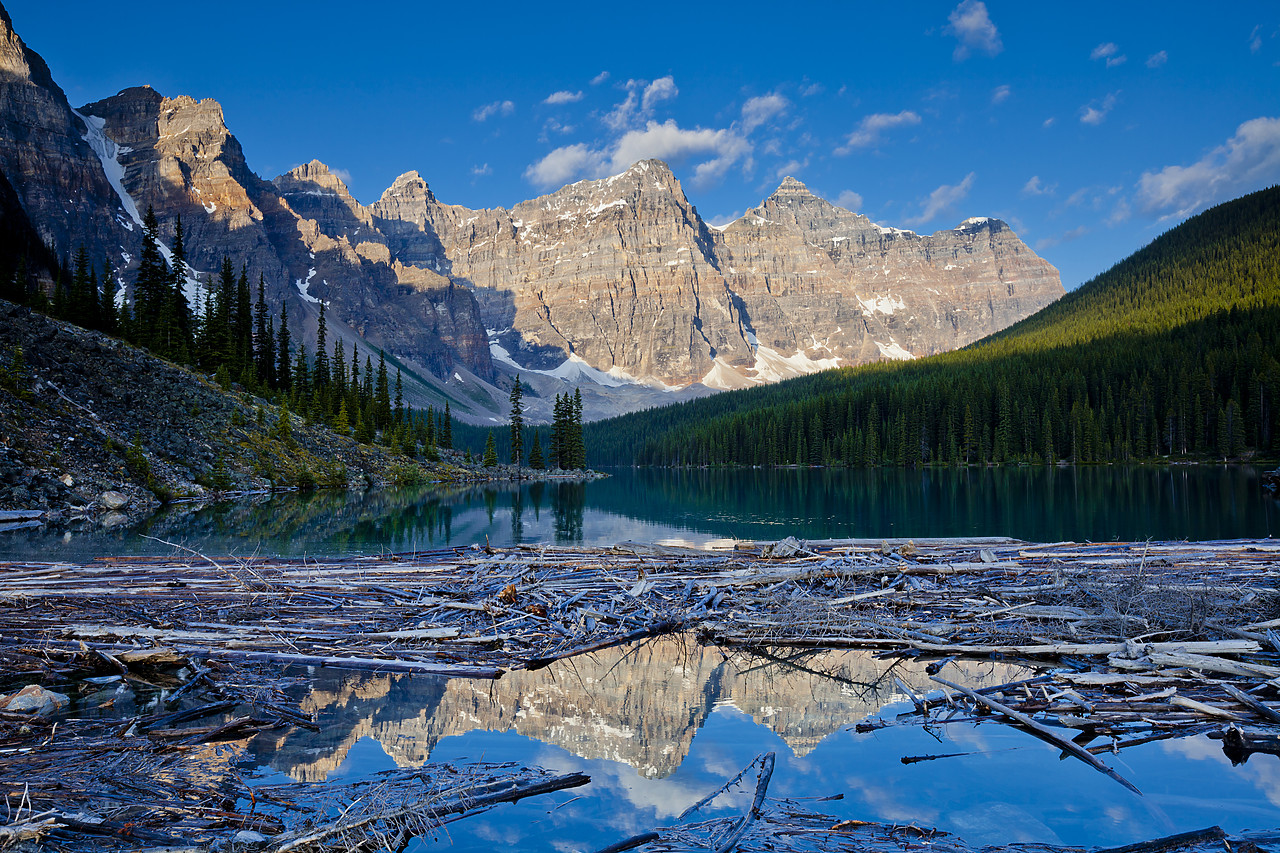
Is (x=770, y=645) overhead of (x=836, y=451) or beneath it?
beneath

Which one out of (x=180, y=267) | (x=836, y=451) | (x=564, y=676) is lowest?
(x=564, y=676)

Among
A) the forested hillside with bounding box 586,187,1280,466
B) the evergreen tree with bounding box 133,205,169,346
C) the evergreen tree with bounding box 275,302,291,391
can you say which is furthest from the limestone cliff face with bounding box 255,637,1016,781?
the forested hillside with bounding box 586,187,1280,466

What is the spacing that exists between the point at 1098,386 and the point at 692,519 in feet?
299

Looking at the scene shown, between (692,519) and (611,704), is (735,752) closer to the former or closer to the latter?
(611,704)

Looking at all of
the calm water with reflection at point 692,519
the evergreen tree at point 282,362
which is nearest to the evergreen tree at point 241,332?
the evergreen tree at point 282,362

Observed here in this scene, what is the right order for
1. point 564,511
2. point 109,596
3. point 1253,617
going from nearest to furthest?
point 1253,617
point 109,596
point 564,511

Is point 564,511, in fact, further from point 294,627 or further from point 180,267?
point 180,267

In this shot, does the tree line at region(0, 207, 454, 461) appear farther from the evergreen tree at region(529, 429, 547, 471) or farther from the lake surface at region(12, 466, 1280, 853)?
the lake surface at region(12, 466, 1280, 853)

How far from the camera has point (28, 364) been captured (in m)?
41.7

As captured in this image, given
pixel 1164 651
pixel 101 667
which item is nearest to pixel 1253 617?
pixel 1164 651

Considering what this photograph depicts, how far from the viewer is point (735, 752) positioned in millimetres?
7078

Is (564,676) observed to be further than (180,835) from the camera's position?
Yes

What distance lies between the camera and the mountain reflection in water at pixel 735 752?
18.5 ft

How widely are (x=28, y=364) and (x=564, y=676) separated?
4909 cm
